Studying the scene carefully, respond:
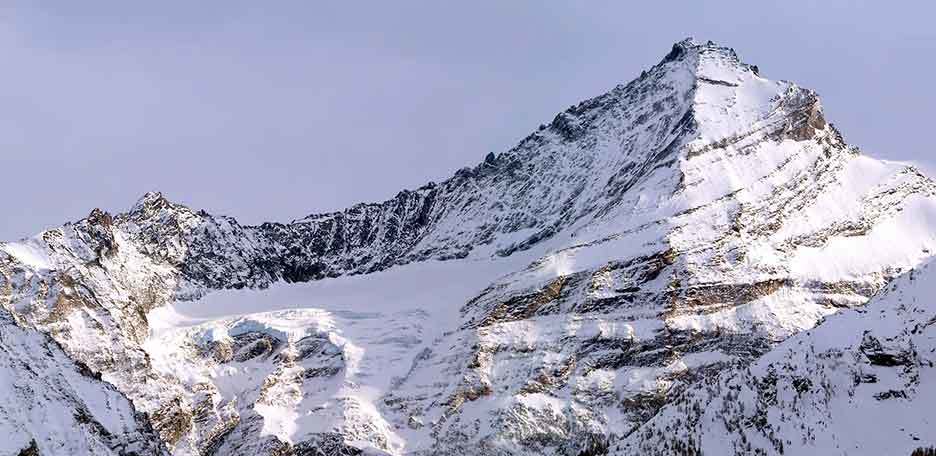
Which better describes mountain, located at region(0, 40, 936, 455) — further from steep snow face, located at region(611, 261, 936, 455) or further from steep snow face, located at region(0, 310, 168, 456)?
steep snow face, located at region(611, 261, 936, 455)

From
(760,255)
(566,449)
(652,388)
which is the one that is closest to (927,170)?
(760,255)

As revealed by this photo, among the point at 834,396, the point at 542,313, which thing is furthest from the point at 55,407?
the point at 542,313

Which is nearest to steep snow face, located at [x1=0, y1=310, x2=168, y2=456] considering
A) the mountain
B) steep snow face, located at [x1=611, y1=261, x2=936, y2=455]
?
steep snow face, located at [x1=611, y1=261, x2=936, y2=455]

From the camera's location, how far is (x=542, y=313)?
477 ft

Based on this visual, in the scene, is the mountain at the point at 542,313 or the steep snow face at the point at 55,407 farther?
the mountain at the point at 542,313

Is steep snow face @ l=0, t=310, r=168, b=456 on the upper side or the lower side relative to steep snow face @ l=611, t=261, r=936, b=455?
upper

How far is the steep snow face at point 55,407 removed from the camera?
193ft

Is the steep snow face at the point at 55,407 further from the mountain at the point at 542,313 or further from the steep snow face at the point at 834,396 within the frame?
the mountain at the point at 542,313

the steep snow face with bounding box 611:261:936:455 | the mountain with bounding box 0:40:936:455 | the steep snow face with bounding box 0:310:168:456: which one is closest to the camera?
the steep snow face with bounding box 611:261:936:455

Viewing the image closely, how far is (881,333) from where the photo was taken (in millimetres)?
43188

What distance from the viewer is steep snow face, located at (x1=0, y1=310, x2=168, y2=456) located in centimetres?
5897

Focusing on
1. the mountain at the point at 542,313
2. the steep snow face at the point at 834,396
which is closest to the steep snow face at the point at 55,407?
the steep snow face at the point at 834,396

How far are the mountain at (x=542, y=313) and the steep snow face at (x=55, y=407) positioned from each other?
54951 millimetres

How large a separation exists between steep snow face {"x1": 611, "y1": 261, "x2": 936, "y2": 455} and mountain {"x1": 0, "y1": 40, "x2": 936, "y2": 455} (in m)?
69.3
